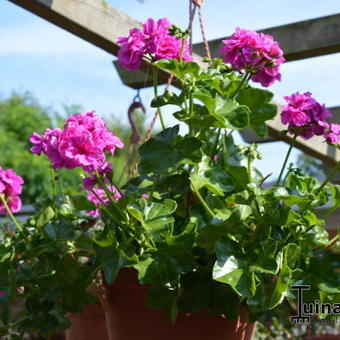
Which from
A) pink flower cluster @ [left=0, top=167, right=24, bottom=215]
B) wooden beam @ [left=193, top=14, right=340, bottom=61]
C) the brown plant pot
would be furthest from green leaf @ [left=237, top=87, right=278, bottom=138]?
wooden beam @ [left=193, top=14, right=340, bottom=61]

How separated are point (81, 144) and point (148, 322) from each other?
34cm

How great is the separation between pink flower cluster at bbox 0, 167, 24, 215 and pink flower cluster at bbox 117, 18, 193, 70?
349 millimetres

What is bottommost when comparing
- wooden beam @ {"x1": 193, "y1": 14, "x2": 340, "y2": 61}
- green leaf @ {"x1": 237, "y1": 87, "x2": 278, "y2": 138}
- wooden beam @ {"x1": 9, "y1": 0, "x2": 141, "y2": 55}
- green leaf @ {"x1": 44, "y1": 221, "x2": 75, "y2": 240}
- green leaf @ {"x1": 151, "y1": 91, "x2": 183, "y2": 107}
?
green leaf @ {"x1": 44, "y1": 221, "x2": 75, "y2": 240}

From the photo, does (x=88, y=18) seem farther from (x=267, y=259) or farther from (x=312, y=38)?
(x=267, y=259)

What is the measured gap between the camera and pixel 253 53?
116 cm

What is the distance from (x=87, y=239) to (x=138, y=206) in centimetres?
16

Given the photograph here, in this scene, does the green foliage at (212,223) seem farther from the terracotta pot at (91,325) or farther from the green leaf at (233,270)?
the terracotta pot at (91,325)

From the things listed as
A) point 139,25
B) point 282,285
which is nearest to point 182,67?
point 282,285

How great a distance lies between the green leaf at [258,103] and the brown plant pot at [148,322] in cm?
34

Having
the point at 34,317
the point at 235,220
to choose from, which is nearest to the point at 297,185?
the point at 235,220

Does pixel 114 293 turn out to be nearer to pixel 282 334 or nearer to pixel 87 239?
pixel 87 239

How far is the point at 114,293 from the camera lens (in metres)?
1.19

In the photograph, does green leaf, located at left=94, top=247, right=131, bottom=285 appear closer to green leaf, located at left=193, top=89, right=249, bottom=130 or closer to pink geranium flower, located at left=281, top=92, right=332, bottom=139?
green leaf, located at left=193, top=89, right=249, bottom=130

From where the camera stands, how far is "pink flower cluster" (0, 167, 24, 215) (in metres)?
1.32
